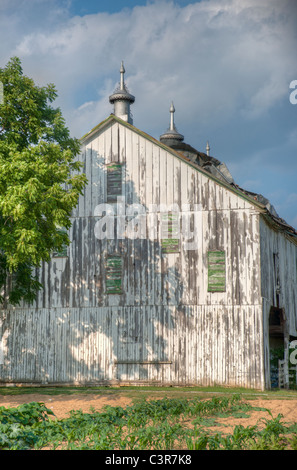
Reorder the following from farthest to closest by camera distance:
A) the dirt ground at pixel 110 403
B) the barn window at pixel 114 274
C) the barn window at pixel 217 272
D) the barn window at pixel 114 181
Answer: the barn window at pixel 114 181
the barn window at pixel 114 274
the barn window at pixel 217 272
the dirt ground at pixel 110 403

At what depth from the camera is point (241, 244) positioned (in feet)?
65.3

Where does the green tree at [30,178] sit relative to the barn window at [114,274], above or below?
above

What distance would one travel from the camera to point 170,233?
2052 centimetres

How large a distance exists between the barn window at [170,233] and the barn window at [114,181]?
6.71 ft

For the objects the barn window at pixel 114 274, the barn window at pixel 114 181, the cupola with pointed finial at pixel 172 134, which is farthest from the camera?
the cupola with pointed finial at pixel 172 134

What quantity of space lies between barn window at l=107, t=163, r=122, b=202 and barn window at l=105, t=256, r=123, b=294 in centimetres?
228

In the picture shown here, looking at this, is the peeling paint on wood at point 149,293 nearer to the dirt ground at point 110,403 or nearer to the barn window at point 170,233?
the barn window at point 170,233

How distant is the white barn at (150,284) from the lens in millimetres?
19641

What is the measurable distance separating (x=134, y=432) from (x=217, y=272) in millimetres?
10849

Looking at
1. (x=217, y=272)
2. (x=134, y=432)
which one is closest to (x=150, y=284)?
(x=217, y=272)

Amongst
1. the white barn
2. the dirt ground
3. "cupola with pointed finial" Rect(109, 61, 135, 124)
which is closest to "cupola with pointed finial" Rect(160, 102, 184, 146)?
"cupola with pointed finial" Rect(109, 61, 135, 124)

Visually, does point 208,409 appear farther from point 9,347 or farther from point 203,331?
point 9,347

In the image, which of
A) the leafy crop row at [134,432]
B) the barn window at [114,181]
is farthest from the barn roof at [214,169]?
the leafy crop row at [134,432]
